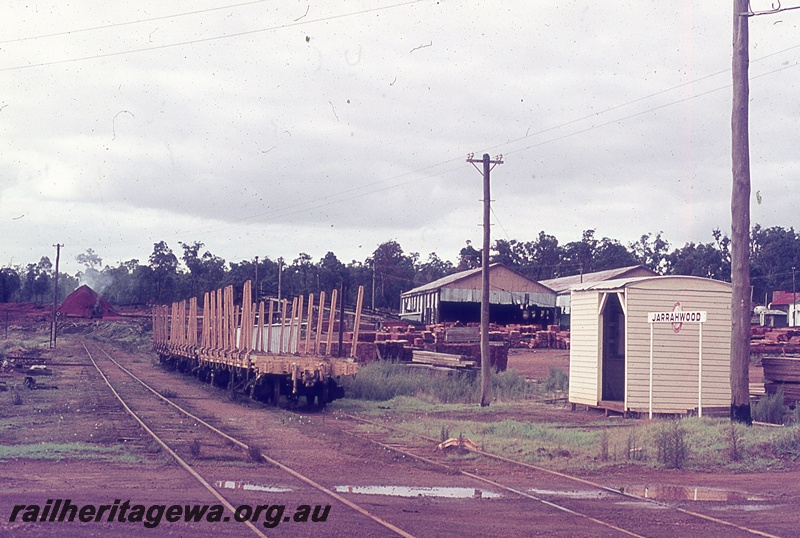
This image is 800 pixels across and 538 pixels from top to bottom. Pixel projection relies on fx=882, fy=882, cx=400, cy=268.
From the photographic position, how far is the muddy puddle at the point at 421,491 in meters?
10.2

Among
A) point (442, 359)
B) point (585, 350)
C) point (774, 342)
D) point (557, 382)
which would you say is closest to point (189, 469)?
point (585, 350)

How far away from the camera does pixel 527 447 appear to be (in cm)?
1475

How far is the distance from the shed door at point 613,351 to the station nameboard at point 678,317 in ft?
9.15

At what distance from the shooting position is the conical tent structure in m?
99.0

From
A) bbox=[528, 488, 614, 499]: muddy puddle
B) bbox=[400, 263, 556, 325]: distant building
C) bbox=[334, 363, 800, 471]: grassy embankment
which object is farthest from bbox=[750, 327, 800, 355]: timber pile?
bbox=[528, 488, 614, 499]: muddy puddle

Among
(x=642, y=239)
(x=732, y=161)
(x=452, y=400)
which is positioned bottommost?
(x=452, y=400)

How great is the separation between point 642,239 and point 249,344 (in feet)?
300

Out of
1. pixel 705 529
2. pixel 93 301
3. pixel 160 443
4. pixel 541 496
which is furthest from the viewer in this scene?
pixel 93 301

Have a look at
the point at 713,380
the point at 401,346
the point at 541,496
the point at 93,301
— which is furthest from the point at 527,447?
the point at 93,301

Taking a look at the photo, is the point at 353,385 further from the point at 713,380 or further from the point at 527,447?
the point at 527,447

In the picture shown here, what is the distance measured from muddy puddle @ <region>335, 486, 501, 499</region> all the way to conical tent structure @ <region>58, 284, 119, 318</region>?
93143 mm

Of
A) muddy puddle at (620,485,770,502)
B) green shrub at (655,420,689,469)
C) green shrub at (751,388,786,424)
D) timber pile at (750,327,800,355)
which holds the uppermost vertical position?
timber pile at (750,327,800,355)

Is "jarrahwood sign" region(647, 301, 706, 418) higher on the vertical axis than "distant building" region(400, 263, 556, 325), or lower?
lower

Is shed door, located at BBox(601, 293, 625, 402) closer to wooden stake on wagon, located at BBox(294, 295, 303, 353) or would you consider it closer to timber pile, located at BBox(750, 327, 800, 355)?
wooden stake on wagon, located at BBox(294, 295, 303, 353)
